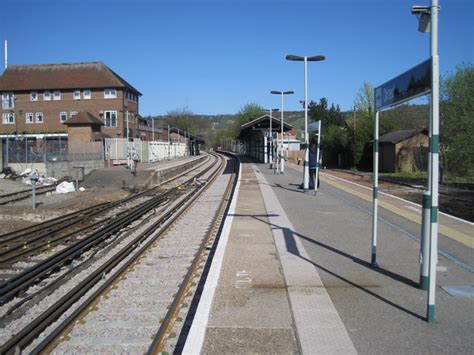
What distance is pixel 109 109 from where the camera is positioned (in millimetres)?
68250

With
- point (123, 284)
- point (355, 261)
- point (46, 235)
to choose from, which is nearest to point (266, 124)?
point (46, 235)

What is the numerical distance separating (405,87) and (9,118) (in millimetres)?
72994

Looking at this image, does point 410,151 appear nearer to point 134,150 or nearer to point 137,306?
point 134,150

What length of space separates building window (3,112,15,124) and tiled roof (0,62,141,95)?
11.2 ft

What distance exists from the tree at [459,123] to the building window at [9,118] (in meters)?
58.1

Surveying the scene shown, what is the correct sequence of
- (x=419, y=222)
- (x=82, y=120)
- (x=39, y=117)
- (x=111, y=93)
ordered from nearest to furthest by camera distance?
(x=419, y=222)
(x=82, y=120)
(x=111, y=93)
(x=39, y=117)

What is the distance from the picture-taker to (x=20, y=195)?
2436 cm

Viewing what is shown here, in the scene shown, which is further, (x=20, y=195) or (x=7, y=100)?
(x=7, y=100)

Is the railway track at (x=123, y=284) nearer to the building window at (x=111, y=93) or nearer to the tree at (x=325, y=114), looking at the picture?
the building window at (x=111, y=93)

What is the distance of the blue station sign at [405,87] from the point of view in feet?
17.8

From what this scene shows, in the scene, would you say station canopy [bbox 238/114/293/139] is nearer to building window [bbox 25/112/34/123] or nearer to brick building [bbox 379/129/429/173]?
brick building [bbox 379/129/429/173]

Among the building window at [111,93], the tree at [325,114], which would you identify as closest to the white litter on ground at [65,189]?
the building window at [111,93]

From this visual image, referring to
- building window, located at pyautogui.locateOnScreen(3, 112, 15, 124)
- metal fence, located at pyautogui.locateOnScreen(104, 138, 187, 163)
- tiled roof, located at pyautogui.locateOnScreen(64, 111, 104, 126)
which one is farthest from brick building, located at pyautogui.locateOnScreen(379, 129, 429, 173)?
building window, located at pyautogui.locateOnScreen(3, 112, 15, 124)

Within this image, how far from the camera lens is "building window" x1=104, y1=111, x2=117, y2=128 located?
68.1m
